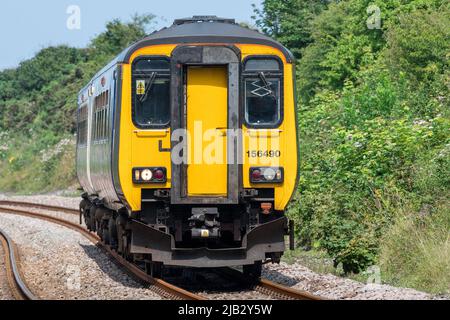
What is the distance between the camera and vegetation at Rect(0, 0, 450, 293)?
14.0 meters

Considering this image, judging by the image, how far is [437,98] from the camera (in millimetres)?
19703

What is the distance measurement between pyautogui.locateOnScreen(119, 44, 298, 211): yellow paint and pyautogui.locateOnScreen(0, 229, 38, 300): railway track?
174 cm

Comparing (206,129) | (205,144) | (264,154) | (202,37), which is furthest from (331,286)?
(202,37)

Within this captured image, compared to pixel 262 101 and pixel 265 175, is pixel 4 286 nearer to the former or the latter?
pixel 265 175

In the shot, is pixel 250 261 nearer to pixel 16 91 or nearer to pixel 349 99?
pixel 349 99

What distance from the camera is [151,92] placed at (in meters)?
13.2

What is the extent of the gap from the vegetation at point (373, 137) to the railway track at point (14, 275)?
4242mm

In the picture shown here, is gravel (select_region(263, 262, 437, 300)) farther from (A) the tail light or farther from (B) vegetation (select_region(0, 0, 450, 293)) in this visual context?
(A) the tail light

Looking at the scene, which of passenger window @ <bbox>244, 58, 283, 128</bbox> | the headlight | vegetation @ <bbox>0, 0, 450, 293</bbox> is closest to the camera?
the headlight

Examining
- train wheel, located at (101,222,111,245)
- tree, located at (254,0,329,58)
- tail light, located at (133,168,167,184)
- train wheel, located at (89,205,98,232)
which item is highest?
tree, located at (254,0,329,58)

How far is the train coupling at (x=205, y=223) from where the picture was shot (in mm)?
12945

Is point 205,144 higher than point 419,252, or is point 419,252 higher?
point 205,144

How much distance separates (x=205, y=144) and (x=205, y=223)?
1.00 metres

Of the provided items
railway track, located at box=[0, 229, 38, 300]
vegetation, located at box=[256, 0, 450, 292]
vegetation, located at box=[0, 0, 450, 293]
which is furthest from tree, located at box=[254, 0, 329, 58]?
railway track, located at box=[0, 229, 38, 300]
